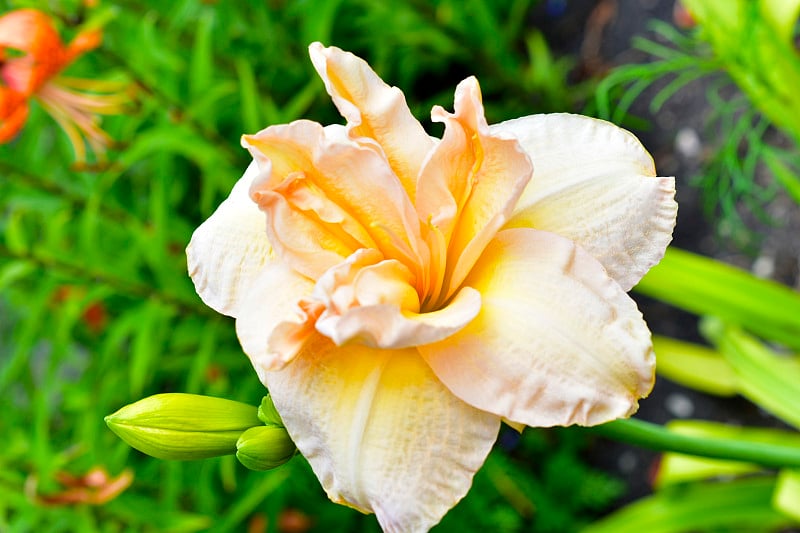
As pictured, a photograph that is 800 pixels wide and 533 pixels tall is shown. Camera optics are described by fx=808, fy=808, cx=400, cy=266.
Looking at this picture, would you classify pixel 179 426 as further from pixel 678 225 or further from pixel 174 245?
pixel 678 225

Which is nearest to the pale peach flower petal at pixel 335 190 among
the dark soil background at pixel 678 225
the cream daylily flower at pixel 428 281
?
the cream daylily flower at pixel 428 281

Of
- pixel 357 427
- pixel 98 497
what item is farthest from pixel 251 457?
pixel 98 497

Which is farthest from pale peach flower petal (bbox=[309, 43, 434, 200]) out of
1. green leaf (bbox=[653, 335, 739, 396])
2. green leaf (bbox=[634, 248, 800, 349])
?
green leaf (bbox=[653, 335, 739, 396])

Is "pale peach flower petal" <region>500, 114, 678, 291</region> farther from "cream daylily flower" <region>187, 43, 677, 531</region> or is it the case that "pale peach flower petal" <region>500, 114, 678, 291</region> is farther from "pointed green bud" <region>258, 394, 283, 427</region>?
"pointed green bud" <region>258, 394, 283, 427</region>

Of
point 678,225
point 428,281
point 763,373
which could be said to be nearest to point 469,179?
point 428,281

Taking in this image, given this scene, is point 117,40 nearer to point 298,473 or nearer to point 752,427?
point 298,473

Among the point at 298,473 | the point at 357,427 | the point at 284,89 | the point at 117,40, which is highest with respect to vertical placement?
the point at 357,427
